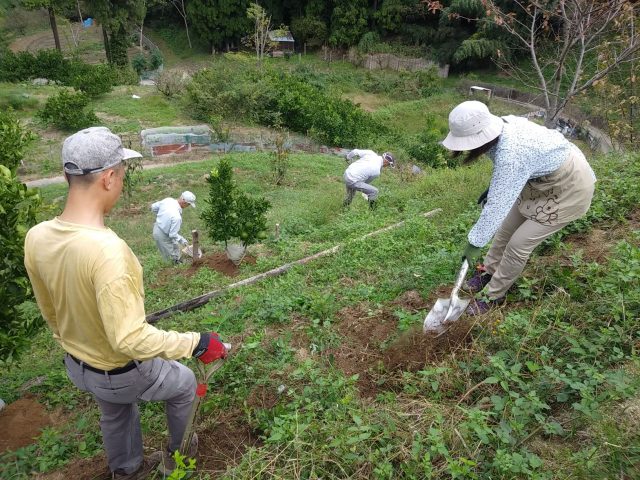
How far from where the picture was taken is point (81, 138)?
2.06 meters

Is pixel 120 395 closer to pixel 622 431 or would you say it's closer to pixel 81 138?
pixel 81 138

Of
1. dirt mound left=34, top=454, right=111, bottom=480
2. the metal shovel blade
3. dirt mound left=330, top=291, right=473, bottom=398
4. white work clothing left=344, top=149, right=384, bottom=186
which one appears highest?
the metal shovel blade

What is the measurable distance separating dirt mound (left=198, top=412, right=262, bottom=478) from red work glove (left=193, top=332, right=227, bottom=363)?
0.62 m

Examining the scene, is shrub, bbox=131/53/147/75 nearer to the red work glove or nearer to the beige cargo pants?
the beige cargo pants

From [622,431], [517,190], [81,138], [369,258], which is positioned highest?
[81,138]

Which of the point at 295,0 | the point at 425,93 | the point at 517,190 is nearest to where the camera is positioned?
the point at 517,190

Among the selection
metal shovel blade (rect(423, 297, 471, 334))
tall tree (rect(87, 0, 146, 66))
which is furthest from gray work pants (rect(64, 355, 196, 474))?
tall tree (rect(87, 0, 146, 66))

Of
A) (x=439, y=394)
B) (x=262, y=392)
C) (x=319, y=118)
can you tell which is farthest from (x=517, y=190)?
(x=319, y=118)

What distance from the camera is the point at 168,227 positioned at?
21.5ft

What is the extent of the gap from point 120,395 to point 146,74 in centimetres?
2805

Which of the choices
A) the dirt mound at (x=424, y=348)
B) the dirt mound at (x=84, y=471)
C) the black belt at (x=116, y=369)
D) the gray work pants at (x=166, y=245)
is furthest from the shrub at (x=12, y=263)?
the gray work pants at (x=166, y=245)

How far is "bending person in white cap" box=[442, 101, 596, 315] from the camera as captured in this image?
116 inches

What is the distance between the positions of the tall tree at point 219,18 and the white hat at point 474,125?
100ft

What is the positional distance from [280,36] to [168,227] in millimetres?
26644
